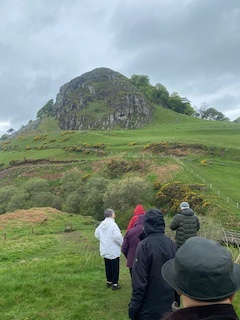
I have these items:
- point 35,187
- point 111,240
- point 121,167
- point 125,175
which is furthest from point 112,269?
point 121,167

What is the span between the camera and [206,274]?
7.53 ft

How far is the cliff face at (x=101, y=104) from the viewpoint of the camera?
413ft

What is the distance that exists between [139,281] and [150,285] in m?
0.23

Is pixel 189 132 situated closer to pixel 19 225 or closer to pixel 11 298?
pixel 19 225

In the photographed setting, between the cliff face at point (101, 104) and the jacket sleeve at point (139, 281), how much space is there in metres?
117

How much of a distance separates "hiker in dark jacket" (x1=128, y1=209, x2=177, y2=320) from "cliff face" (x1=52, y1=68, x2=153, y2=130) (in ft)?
382

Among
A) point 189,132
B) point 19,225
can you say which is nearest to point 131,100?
point 189,132

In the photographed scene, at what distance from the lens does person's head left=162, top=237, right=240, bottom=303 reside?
90.1 inches

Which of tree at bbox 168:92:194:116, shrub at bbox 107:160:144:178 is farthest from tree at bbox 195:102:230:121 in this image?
shrub at bbox 107:160:144:178

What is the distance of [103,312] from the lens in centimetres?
817

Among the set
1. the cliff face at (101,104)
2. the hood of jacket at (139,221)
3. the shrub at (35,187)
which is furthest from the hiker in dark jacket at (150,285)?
the cliff face at (101,104)

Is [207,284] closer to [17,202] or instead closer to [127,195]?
[127,195]

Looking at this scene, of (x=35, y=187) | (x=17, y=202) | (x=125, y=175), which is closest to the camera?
(x=17, y=202)

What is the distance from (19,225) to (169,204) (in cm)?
1696
